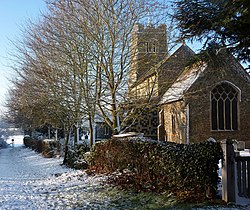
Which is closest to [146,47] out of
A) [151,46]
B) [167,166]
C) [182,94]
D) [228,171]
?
[151,46]

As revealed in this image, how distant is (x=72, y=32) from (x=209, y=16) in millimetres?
8796

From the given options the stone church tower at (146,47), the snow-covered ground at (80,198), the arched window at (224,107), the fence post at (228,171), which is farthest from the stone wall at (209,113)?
the fence post at (228,171)

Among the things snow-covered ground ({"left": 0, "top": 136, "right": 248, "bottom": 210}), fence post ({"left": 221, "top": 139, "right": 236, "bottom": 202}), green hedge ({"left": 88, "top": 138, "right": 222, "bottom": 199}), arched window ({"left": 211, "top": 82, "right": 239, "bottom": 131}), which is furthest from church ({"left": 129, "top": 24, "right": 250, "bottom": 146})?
fence post ({"left": 221, "top": 139, "right": 236, "bottom": 202})

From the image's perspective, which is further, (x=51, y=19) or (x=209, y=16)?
(x=51, y=19)

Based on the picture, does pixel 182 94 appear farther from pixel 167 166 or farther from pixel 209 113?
pixel 167 166

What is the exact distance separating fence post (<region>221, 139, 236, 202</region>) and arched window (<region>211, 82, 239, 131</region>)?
17.4 m

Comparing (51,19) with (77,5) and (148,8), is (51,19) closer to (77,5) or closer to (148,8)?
(77,5)

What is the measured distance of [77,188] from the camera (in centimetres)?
1119

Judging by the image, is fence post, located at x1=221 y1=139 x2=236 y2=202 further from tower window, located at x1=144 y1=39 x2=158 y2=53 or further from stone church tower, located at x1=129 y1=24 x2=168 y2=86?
tower window, located at x1=144 y1=39 x2=158 y2=53

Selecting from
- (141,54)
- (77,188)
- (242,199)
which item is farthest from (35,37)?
(242,199)

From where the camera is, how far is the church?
53.0 feet

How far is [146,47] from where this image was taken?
1648 cm

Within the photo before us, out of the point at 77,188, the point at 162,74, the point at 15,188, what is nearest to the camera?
the point at 77,188

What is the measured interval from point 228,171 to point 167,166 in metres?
1.75
